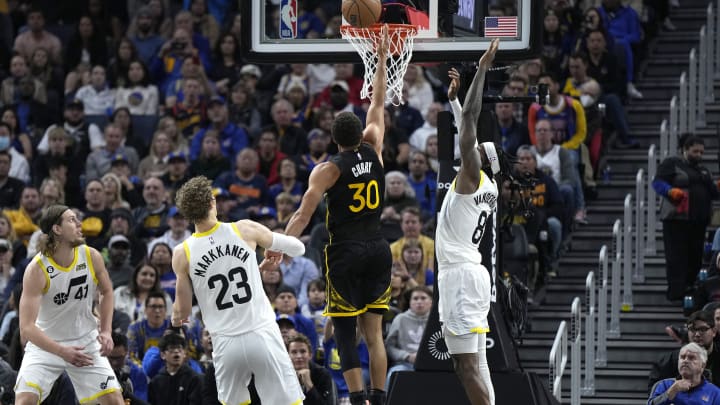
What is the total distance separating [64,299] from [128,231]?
247 inches

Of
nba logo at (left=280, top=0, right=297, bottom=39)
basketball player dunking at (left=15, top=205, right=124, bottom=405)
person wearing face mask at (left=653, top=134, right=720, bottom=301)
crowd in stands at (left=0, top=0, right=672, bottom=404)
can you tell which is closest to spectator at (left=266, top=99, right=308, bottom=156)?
crowd in stands at (left=0, top=0, right=672, bottom=404)

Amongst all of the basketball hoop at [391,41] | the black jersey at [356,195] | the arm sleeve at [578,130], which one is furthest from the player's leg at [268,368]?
the arm sleeve at [578,130]

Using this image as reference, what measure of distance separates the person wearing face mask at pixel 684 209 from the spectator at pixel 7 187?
801 cm

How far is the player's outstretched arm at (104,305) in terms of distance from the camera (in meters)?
12.7

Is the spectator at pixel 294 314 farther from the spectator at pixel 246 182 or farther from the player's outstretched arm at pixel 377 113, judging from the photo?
the player's outstretched arm at pixel 377 113

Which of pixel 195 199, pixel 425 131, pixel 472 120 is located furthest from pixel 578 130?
pixel 195 199

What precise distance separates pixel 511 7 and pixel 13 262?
730cm

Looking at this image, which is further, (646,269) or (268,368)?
(646,269)

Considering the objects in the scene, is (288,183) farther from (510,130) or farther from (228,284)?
(228,284)

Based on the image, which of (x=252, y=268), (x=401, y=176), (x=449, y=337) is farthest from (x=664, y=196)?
(x=252, y=268)

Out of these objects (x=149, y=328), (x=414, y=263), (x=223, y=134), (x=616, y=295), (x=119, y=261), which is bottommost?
(x=149, y=328)

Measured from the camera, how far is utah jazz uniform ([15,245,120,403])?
12734 mm

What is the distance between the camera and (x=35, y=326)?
41.2 feet

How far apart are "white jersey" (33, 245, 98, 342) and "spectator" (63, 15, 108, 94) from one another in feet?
35.6
